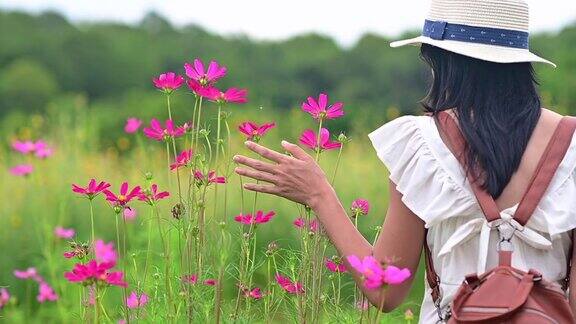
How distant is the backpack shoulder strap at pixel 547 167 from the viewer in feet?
6.65

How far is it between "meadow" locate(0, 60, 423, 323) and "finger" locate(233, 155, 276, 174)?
0.14 meters

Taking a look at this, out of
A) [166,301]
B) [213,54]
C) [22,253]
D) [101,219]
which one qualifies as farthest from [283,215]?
[213,54]

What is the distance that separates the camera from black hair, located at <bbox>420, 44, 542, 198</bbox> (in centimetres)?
206

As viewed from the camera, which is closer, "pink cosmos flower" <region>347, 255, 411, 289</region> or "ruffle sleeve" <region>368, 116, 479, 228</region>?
"pink cosmos flower" <region>347, 255, 411, 289</region>

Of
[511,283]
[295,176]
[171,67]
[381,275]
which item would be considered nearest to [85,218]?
[295,176]

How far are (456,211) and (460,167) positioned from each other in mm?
88

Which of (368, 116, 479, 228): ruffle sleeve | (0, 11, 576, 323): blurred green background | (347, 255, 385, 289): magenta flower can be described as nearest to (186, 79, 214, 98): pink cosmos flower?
(368, 116, 479, 228): ruffle sleeve

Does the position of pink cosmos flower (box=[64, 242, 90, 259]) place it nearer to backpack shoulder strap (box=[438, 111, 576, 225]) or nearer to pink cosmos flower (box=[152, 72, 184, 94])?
pink cosmos flower (box=[152, 72, 184, 94])

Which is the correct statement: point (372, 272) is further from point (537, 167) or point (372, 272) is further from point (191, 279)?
point (191, 279)

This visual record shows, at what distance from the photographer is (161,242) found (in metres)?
3.93

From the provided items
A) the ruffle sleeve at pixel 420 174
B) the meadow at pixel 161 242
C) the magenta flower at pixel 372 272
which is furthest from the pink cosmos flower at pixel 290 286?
the magenta flower at pixel 372 272

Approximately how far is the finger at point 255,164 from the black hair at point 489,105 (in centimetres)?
33

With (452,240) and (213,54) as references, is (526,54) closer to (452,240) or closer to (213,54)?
(452,240)

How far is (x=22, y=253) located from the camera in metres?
5.55
